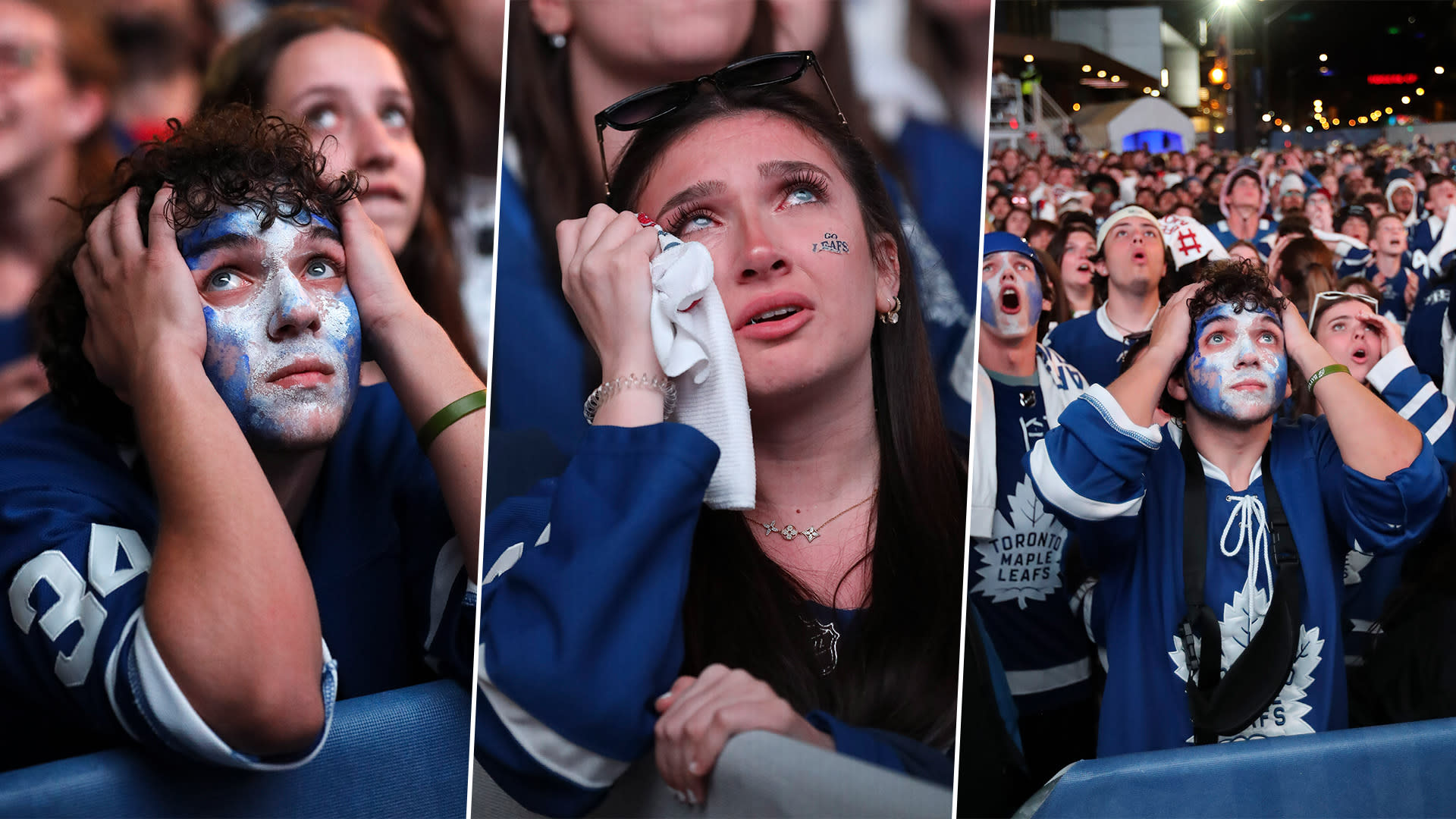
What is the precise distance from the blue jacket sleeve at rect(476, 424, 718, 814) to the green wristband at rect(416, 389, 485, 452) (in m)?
0.23

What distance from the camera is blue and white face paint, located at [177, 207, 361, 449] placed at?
1830 millimetres

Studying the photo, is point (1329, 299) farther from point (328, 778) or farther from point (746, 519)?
point (328, 778)

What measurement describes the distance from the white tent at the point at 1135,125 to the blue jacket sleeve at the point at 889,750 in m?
1.77

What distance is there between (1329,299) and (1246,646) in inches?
39.2

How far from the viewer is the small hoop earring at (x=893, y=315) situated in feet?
6.84

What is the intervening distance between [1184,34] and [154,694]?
287 centimetres

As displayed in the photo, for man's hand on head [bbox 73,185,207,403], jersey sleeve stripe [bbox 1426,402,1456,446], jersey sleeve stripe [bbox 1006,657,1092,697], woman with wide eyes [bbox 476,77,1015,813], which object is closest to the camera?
man's hand on head [bbox 73,185,207,403]

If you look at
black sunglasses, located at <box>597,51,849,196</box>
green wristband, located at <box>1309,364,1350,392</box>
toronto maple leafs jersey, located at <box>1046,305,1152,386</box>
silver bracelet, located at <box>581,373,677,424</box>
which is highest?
black sunglasses, located at <box>597,51,849,196</box>

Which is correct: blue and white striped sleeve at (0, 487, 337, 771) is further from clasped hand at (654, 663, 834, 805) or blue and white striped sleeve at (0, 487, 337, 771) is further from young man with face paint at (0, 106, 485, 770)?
clasped hand at (654, 663, 834, 805)

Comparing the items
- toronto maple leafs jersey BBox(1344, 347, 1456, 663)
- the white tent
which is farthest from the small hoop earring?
toronto maple leafs jersey BBox(1344, 347, 1456, 663)

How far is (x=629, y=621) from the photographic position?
6.16ft

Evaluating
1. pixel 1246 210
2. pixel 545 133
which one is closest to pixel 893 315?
pixel 545 133

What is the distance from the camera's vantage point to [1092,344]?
9.11 ft

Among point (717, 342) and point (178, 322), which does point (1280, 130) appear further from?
point (178, 322)
